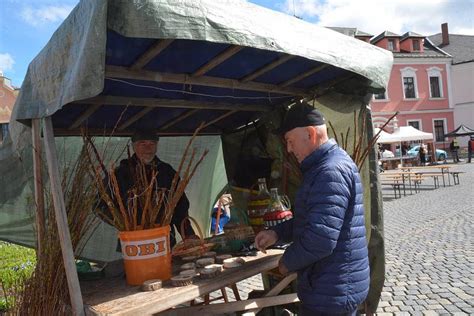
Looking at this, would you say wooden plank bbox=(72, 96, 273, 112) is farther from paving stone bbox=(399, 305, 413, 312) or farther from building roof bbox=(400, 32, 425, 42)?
building roof bbox=(400, 32, 425, 42)

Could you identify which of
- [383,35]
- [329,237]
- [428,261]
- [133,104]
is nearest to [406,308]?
[428,261]

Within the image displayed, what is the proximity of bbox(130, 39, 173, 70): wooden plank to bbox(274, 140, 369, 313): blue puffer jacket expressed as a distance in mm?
895

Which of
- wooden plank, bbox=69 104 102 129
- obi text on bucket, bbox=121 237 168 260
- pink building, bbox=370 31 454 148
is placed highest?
pink building, bbox=370 31 454 148

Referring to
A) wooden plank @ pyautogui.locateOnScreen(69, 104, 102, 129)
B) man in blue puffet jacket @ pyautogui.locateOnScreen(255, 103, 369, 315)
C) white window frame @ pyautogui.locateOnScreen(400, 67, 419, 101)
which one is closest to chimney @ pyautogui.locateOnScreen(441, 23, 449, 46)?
white window frame @ pyautogui.locateOnScreen(400, 67, 419, 101)

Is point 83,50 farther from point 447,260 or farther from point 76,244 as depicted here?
point 447,260

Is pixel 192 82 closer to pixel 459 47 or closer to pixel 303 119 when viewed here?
pixel 303 119

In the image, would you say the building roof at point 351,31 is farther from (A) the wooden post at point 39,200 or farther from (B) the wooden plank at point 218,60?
(A) the wooden post at point 39,200

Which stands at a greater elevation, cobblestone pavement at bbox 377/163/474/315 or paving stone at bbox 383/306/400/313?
cobblestone pavement at bbox 377/163/474/315

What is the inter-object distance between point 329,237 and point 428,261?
4158 mm

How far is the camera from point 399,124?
29.8 meters

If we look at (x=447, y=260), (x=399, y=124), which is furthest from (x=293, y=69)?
(x=399, y=124)

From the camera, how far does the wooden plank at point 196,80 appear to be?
7.11 feet

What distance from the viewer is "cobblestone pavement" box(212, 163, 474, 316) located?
374cm

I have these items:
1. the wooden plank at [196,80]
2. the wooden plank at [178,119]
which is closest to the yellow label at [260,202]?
the wooden plank at [196,80]
